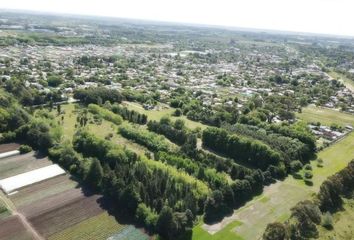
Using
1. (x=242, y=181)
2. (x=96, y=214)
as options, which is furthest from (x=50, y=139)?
(x=242, y=181)

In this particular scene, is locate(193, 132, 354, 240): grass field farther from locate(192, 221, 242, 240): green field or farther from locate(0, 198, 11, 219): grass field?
locate(0, 198, 11, 219): grass field

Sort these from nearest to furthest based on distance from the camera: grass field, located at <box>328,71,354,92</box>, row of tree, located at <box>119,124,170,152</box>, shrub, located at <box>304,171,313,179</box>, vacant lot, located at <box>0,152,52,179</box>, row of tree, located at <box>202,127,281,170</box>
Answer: vacant lot, located at <box>0,152,52,179</box> < shrub, located at <box>304,171,313,179</box> < row of tree, located at <box>202,127,281,170</box> < row of tree, located at <box>119,124,170,152</box> < grass field, located at <box>328,71,354,92</box>

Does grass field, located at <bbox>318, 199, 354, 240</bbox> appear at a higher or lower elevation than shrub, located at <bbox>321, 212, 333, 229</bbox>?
lower

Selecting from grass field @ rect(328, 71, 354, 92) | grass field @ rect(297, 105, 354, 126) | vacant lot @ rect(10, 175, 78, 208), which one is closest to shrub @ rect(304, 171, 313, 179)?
grass field @ rect(297, 105, 354, 126)

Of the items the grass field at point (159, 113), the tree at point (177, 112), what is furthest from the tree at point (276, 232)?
the tree at point (177, 112)

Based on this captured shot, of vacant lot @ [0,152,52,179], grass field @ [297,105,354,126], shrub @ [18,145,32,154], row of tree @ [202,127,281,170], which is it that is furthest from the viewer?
grass field @ [297,105,354,126]

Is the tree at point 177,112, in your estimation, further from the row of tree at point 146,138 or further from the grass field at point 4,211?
the grass field at point 4,211
